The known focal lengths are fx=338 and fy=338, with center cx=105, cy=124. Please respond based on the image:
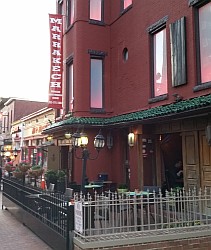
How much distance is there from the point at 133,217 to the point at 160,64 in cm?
636

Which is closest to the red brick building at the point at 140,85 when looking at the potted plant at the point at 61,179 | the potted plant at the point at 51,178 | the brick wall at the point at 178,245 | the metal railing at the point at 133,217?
the potted plant at the point at 61,179

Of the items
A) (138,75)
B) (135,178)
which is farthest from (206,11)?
(135,178)

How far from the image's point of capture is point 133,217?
20.0 feet

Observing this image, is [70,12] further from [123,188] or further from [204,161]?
[204,161]

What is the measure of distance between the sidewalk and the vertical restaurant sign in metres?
5.99

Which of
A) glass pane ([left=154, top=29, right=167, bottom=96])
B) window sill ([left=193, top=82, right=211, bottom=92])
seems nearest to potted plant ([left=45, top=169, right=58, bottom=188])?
glass pane ([left=154, top=29, right=167, bottom=96])

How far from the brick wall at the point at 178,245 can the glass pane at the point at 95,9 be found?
1078cm

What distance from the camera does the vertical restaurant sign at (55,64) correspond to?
15.1 metres

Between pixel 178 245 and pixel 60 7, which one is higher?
pixel 60 7

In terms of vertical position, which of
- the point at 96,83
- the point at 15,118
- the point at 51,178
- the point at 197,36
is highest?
the point at 15,118

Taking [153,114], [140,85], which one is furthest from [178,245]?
[140,85]

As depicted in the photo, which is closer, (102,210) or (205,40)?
(102,210)

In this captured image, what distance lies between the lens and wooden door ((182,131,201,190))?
902 centimetres

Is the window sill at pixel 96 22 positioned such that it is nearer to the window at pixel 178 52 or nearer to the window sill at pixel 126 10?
the window sill at pixel 126 10
